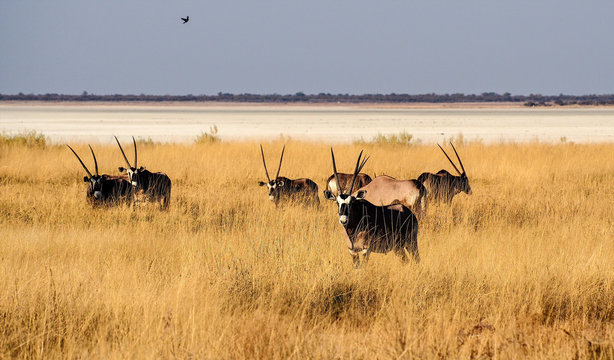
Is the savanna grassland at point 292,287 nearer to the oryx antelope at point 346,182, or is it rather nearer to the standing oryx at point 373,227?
the standing oryx at point 373,227

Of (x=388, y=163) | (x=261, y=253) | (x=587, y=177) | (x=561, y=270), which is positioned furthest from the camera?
(x=388, y=163)

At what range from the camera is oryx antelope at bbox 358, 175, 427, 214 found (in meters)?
9.02

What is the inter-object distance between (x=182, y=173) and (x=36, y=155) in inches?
196

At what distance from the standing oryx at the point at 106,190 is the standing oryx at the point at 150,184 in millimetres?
211

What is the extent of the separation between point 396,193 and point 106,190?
15.2 ft

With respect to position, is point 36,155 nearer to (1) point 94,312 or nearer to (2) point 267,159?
→ (2) point 267,159

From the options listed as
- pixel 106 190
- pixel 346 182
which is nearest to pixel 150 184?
pixel 106 190

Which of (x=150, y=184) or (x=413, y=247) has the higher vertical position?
(x=413, y=247)

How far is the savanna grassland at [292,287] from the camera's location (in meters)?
4.82

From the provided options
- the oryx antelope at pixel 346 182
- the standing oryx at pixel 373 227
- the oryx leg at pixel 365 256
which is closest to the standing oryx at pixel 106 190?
the oryx antelope at pixel 346 182

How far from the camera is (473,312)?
560cm

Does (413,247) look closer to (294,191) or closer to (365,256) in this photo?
(365,256)

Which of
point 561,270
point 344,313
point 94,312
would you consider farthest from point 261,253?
point 561,270

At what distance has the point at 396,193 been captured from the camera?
909 cm
